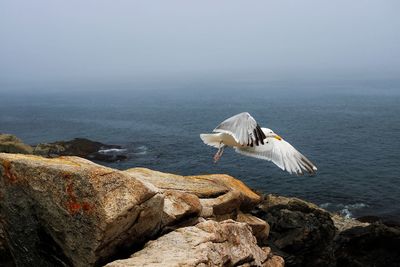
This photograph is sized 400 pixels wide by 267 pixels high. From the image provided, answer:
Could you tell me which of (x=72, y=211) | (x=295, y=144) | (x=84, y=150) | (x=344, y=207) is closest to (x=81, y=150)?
(x=84, y=150)

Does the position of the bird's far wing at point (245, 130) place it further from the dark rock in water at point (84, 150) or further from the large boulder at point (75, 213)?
the dark rock in water at point (84, 150)

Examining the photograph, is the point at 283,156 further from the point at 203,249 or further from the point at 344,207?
the point at 344,207

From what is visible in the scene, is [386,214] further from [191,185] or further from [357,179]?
[191,185]

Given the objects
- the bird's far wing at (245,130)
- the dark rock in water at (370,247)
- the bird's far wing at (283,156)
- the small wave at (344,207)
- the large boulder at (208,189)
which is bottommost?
the small wave at (344,207)

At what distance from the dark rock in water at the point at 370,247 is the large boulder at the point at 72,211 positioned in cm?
1773

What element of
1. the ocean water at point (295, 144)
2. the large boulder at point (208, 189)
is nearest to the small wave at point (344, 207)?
the ocean water at point (295, 144)

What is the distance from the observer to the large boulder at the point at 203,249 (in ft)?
24.2

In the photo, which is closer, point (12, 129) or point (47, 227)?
point (47, 227)

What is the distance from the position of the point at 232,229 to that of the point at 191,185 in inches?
138

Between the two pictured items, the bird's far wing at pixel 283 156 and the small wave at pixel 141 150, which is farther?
the small wave at pixel 141 150

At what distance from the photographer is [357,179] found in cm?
4669

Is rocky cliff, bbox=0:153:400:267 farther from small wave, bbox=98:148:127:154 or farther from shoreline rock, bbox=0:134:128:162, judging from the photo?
small wave, bbox=98:148:127:154

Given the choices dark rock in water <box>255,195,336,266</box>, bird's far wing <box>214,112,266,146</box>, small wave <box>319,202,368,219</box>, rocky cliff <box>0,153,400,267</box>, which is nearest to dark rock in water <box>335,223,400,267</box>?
dark rock in water <box>255,195,336,266</box>

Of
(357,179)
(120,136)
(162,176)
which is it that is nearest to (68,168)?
(162,176)
